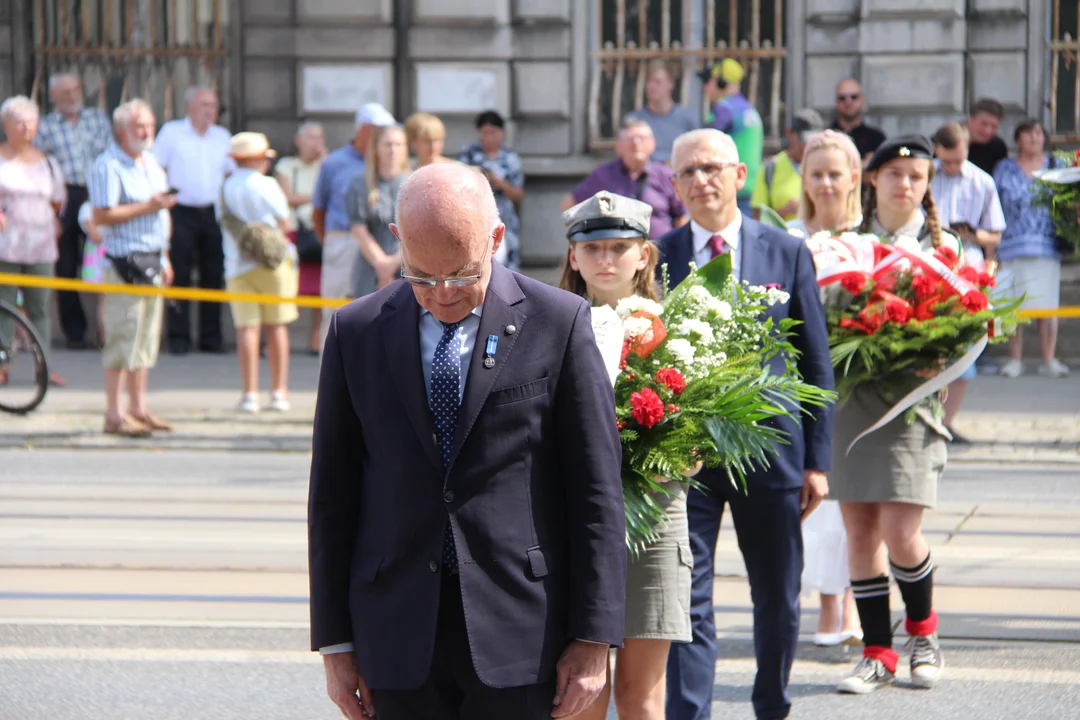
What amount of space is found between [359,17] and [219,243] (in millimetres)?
2422

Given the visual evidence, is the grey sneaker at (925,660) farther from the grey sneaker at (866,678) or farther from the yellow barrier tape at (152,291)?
the yellow barrier tape at (152,291)

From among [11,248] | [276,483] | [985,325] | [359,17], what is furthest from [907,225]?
[359,17]

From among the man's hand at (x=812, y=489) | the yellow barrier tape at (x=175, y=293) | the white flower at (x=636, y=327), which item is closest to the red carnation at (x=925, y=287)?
the man's hand at (x=812, y=489)

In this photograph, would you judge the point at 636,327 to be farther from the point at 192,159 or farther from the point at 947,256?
the point at 192,159

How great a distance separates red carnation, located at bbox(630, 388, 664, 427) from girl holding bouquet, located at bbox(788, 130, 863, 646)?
183 cm

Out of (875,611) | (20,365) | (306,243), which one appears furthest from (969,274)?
(306,243)

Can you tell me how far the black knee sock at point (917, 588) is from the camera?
18.5ft

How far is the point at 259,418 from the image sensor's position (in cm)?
1145

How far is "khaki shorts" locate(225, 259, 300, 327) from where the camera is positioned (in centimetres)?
1147

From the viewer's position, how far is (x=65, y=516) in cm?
835

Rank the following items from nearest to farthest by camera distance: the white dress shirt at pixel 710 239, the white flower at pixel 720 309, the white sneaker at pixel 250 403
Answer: the white flower at pixel 720 309 < the white dress shirt at pixel 710 239 < the white sneaker at pixel 250 403

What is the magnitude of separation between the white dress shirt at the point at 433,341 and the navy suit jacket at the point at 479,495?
0.03 m

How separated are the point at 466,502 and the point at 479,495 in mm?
28

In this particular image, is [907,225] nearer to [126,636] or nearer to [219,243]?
[126,636]
